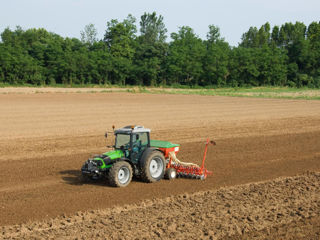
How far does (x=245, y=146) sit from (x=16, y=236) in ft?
42.4

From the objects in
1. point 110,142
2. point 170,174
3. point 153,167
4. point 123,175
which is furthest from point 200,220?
point 110,142

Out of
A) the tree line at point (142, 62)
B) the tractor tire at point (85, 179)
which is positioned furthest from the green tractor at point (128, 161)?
the tree line at point (142, 62)

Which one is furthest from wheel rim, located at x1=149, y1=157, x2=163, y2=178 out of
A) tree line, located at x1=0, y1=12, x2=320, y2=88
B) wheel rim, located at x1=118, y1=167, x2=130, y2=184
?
tree line, located at x1=0, y1=12, x2=320, y2=88

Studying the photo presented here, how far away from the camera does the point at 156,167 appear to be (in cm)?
1186

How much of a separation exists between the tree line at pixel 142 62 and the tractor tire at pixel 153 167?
76.6 m

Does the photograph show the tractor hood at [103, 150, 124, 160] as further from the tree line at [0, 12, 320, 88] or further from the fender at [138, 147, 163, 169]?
the tree line at [0, 12, 320, 88]

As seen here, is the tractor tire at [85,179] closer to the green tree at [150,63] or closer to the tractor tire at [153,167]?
the tractor tire at [153,167]

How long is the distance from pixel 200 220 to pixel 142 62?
9045 centimetres

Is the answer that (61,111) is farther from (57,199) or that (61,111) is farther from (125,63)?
(125,63)

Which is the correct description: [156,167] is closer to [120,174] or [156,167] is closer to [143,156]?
[143,156]

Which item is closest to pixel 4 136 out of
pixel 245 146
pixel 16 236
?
pixel 245 146

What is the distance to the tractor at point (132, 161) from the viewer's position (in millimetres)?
11039

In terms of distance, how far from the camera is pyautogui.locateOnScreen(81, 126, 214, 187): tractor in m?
11.0

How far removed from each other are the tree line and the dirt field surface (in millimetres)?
57044
